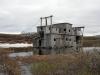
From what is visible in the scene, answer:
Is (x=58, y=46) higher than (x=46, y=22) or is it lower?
lower

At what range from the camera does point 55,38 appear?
47.9 meters

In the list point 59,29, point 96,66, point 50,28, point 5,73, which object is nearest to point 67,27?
point 59,29

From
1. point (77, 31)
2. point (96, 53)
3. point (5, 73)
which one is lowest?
point (5, 73)

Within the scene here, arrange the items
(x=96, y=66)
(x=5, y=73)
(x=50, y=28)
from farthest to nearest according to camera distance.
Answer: (x=50, y=28), (x=5, y=73), (x=96, y=66)

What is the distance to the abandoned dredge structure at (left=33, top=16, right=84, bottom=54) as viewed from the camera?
4712 centimetres

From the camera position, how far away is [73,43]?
5194 centimetres

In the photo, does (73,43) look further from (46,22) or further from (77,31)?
(46,22)

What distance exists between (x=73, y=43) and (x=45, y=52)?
792cm

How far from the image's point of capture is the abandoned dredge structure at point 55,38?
47.1 metres

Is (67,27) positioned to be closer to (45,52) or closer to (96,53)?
(45,52)

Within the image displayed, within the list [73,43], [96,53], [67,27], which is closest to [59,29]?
[67,27]

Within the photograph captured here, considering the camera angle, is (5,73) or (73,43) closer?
(5,73)

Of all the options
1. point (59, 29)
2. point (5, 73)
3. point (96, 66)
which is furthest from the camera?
point (59, 29)

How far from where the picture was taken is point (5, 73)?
17.6 metres
